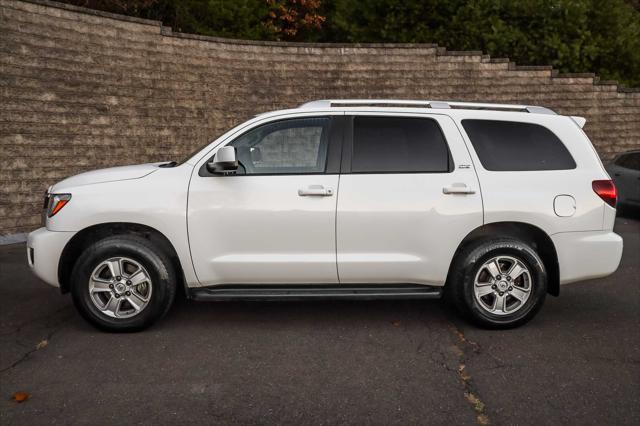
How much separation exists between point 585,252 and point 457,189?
3.97 feet

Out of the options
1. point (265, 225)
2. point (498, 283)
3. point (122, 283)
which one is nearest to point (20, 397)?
point (122, 283)

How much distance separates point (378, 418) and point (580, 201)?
271 centimetres

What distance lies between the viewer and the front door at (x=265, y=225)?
4.79 metres

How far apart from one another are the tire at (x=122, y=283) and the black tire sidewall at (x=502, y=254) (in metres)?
2.43

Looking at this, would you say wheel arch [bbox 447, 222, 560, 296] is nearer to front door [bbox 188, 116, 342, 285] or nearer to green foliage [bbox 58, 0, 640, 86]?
front door [bbox 188, 116, 342, 285]

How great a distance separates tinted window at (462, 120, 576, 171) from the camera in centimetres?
500

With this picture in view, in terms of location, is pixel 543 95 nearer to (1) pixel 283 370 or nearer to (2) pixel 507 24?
(2) pixel 507 24

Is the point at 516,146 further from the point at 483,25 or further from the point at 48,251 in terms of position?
the point at 483,25

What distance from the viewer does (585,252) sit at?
4.91 m

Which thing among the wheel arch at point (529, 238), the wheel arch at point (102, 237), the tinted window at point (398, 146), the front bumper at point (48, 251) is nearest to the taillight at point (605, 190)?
the wheel arch at point (529, 238)

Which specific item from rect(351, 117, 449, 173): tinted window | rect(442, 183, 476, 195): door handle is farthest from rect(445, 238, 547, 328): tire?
rect(351, 117, 449, 173): tinted window

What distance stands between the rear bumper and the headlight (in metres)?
4.03

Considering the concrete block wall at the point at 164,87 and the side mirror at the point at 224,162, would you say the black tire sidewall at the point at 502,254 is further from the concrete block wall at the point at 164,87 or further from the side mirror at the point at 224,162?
the concrete block wall at the point at 164,87

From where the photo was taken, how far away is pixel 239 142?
16.3ft
